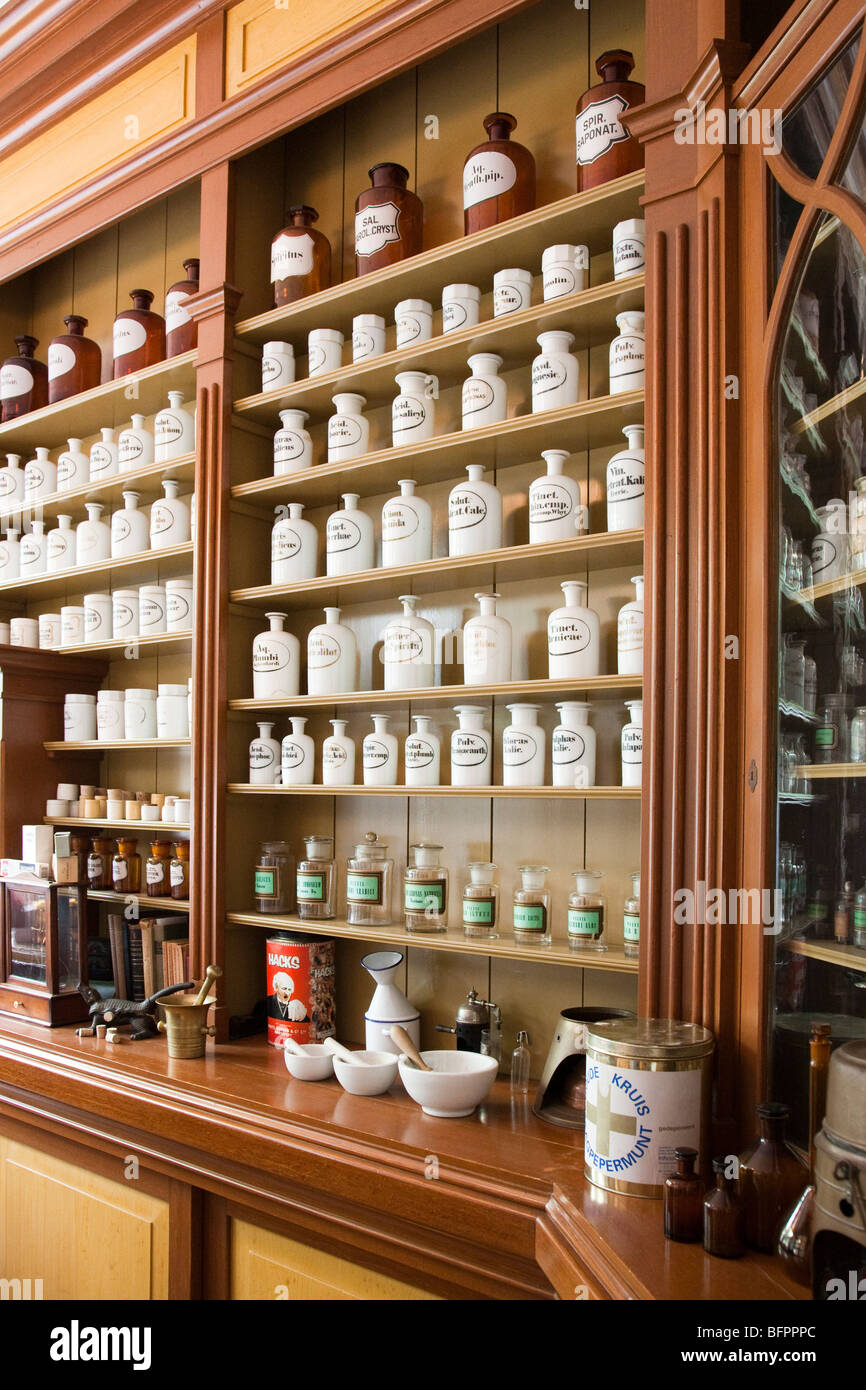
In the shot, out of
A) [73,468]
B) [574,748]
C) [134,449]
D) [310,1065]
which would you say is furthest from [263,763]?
[73,468]

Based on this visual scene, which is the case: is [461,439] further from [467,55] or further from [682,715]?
[467,55]

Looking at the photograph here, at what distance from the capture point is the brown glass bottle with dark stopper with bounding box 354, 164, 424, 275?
2.43m

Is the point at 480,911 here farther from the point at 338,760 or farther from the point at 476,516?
the point at 476,516

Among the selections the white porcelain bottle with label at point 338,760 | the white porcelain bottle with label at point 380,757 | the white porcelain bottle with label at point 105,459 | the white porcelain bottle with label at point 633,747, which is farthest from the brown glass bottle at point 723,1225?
the white porcelain bottle with label at point 105,459

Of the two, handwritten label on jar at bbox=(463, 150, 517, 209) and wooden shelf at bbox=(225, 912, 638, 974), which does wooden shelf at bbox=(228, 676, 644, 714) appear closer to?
wooden shelf at bbox=(225, 912, 638, 974)

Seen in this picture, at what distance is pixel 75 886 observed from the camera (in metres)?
2.77

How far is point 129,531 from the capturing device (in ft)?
10.1

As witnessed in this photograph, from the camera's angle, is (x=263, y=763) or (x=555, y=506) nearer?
(x=555, y=506)

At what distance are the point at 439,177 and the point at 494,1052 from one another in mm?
Result: 2086

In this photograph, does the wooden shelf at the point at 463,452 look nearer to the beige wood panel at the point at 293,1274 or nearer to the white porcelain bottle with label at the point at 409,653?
the white porcelain bottle with label at the point at 409,653

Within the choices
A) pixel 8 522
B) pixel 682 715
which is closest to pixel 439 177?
pixel 682 715

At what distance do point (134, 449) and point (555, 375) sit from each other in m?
1.46

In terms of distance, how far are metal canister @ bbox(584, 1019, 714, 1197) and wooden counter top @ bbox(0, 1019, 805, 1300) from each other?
5cm

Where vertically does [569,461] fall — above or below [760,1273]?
above
